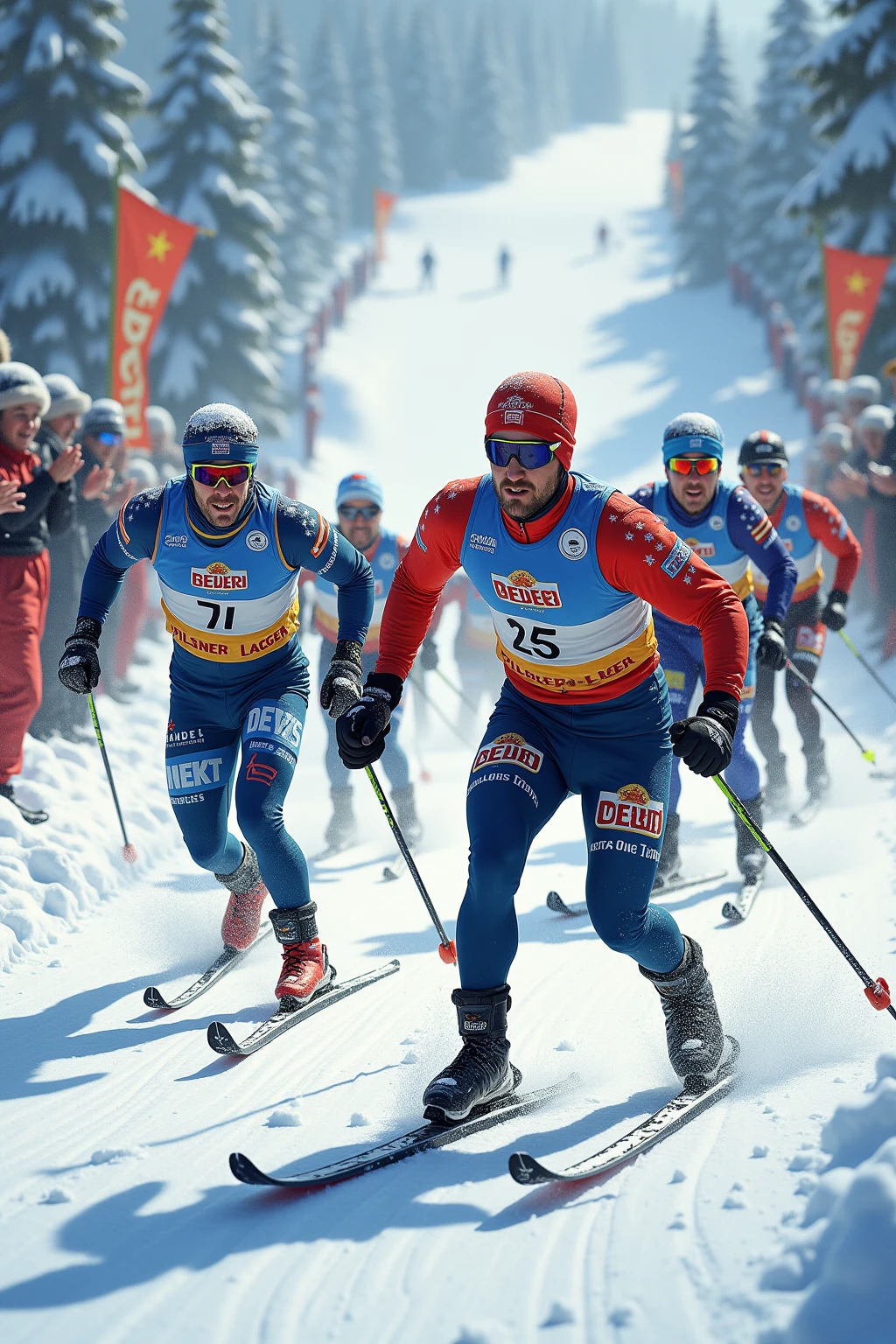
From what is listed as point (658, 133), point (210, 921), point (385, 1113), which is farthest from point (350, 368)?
point (658, 133)

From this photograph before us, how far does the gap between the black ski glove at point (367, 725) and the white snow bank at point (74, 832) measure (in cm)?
219

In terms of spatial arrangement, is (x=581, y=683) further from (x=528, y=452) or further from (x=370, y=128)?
(x=370, y=128)

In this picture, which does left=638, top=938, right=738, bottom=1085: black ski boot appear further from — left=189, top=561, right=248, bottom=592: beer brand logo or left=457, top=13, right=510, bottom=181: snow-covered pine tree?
left=457, top=13, right=510, bottom=181: snow-covered pine tree

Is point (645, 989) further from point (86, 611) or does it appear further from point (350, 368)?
point (350, 368)

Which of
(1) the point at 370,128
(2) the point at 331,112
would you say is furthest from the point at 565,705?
(1) the point at 370,128

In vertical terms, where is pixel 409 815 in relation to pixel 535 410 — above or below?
below

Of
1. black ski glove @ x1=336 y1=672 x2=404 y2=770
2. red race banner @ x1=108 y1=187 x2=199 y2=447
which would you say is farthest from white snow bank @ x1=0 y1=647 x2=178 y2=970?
red race banner @ x1=108 y1=187 x2=199 y2=447

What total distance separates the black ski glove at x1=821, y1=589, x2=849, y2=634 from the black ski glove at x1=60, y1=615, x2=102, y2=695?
5.17 metres

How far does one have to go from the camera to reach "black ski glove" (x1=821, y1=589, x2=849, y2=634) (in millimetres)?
8258

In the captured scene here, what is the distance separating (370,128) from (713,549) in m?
62.4

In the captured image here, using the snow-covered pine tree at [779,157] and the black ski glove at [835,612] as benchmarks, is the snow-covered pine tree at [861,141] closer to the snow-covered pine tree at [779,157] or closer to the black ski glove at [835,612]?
the black ski glove at [835,612]

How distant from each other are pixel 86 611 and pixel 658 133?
4707 inches

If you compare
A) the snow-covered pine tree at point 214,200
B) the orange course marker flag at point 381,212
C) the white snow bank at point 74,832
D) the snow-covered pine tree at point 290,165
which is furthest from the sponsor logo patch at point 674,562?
the orange course marker flag at point 381,212

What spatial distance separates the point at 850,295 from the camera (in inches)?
592
